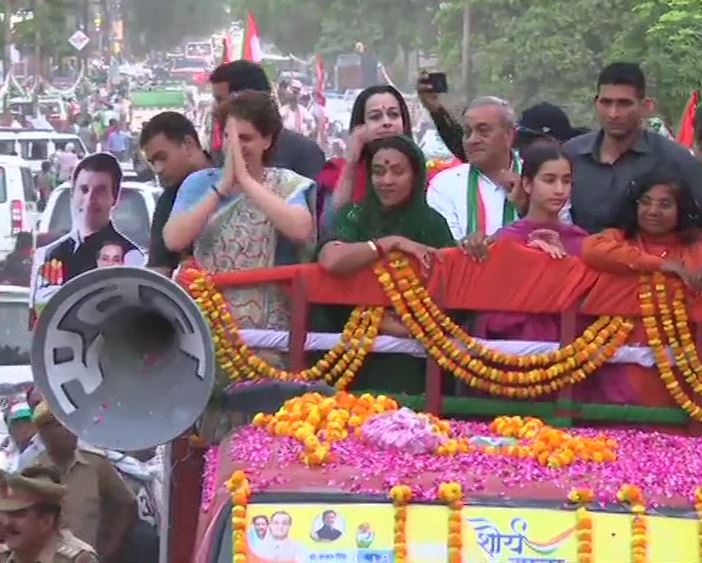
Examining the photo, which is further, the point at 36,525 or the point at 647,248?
the point at 36,525

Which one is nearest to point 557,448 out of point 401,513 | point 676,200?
point 401,513

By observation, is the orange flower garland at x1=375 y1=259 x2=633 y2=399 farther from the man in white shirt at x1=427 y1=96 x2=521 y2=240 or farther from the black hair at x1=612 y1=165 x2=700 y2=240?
the man in white shirt at x1=427 y1=96 x2=521 y2=240

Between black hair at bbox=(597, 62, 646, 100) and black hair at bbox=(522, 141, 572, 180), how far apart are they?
0.76 metres

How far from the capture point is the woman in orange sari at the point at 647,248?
5453 mm

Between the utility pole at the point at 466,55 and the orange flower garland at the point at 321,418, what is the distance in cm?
3640

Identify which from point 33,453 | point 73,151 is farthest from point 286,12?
point 33,453

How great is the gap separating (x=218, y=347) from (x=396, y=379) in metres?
0.56

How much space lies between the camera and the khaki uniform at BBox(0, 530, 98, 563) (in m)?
5.86

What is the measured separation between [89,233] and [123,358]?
9.74 feet

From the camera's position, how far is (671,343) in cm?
544

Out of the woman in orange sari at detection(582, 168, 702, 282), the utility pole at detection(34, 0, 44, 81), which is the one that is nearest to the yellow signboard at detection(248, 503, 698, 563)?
the woman in orange sari at detection(582, 168, 702, 282)

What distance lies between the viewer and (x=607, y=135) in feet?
22.1

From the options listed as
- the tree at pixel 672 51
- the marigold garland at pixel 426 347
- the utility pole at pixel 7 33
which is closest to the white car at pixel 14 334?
the marigold garland at pixel 426 347

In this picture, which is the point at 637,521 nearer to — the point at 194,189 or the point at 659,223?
the point at 659,223
